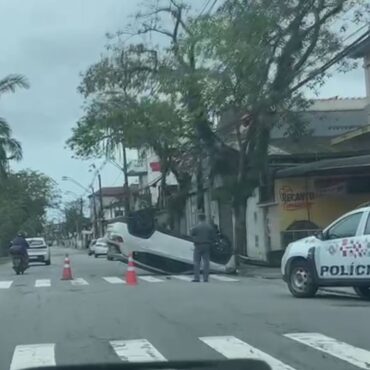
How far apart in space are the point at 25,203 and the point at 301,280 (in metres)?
82.6

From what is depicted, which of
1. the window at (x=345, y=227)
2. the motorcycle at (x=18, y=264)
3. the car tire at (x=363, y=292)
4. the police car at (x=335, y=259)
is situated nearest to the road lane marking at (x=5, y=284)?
the motorcycle at (x=18, y=264)

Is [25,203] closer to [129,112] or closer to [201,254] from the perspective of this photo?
[129,112]

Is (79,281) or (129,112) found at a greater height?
(129,112)

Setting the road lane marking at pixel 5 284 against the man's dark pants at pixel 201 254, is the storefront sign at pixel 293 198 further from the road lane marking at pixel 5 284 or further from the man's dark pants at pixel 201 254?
the road lane marking at pixel 5 284

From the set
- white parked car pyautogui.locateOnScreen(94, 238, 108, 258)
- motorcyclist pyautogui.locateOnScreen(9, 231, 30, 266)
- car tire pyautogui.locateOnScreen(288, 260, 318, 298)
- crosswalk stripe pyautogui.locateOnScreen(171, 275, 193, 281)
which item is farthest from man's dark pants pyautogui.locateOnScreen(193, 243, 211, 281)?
white parked car pyautogui.locateOnScreen(94, 238, 108, 258)

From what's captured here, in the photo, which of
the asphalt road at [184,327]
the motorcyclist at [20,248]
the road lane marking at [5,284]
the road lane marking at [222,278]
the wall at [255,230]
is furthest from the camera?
the wall at [255,230]

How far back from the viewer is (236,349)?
11.5 meters

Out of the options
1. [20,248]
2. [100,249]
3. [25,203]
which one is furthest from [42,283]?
[25,203]

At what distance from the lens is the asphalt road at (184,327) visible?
11148 mm

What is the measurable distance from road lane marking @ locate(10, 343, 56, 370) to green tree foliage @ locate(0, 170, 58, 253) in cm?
6468

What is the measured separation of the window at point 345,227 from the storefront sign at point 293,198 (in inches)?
701

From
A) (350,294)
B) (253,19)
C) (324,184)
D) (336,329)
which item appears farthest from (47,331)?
(324,184)

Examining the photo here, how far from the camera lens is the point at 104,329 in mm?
13930

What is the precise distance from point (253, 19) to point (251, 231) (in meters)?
16.3
